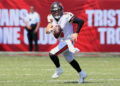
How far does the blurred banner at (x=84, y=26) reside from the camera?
58.7 feet

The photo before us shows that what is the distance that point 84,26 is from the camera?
1788 cm

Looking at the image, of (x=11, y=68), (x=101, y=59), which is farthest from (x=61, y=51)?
(x=101, y=59)

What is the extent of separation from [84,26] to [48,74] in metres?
6.68

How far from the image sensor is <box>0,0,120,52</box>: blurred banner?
58.7ft

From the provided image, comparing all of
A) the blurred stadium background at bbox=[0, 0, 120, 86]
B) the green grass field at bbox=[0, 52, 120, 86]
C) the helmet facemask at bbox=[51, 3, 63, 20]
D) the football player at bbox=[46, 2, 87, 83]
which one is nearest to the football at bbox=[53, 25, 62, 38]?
the football player at bbox=[46, 2, 87, 83]

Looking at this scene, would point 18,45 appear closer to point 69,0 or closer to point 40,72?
point 69,0

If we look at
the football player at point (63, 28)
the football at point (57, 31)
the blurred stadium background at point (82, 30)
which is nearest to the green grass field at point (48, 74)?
the football player at point (63, 28)

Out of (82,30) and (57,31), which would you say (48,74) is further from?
(82,30)

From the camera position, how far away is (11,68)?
12961 millimetres

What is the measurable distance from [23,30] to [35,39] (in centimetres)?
73

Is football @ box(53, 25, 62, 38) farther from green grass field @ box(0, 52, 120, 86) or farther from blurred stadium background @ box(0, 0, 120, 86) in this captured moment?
blurred stadium background @ box(0, 0, 120, 86)

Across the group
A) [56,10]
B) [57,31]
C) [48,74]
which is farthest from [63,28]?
[48,74]

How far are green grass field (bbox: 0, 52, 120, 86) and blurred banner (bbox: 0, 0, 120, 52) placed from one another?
5.31 feet

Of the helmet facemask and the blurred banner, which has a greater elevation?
the helmet facemask
